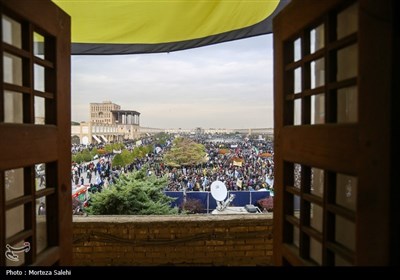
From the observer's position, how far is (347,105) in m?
1.12

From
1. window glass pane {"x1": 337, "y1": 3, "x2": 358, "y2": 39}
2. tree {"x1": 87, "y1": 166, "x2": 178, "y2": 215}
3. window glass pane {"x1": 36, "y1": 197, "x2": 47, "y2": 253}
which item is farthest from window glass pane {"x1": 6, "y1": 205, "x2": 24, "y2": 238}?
tree {"x1": 87, "y1": 166, "x2": 178, "y2": 215}

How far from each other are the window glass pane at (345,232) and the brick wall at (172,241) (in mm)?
1906

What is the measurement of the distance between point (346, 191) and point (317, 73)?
52 centimetres

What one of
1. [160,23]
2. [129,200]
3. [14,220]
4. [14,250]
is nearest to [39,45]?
[14,220]

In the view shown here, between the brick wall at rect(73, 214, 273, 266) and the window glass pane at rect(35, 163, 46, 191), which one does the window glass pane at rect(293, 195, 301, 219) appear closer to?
the window glass pane at rect(35, 163, 46, 191)

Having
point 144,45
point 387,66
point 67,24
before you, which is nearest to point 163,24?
point 144,45

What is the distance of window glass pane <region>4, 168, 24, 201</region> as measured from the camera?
125 cm

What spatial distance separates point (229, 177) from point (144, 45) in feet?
44.2

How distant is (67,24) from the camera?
162 cm

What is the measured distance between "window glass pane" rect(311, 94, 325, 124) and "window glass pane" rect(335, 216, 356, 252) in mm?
397

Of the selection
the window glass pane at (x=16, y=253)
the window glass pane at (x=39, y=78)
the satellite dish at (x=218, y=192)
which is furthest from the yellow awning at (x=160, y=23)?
the satellite dish at (x=218, y=192)

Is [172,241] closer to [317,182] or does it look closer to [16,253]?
[16,253]

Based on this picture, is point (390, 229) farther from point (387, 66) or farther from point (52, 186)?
point (52, 186)

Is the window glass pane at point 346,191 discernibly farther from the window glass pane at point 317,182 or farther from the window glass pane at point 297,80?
the window glass pane at point 297,80
